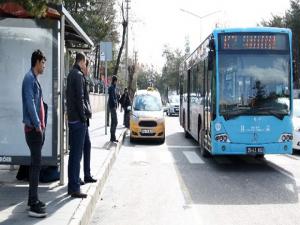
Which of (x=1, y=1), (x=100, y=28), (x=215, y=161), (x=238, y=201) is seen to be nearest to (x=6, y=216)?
(x=1, y=1)

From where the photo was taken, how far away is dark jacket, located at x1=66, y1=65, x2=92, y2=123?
7973mm

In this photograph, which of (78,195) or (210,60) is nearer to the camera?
(78,195)

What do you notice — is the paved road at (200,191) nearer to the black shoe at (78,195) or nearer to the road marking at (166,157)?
the road marking at (166,157)

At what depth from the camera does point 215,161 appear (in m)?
14.5

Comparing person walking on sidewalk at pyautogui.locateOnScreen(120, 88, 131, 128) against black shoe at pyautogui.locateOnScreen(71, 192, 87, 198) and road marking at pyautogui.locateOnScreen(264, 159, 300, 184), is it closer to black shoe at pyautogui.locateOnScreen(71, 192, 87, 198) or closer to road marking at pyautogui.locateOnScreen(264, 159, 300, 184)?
road marking at pyautogui.locateOnScreen(264, 159, 300, 184)

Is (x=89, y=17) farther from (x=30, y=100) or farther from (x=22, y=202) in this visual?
(x=30, y=100)

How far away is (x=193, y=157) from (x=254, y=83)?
12.6 ft

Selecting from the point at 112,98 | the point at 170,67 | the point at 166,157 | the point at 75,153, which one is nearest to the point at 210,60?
the point at 166,157

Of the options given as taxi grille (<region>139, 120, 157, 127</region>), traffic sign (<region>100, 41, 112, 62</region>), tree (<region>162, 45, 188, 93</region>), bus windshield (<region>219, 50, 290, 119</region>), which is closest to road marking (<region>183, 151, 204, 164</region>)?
bus windshield (<region>219, 50, 290, 119</region>)

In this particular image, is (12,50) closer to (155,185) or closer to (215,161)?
(155,185)

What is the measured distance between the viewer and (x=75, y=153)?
805 centimetres

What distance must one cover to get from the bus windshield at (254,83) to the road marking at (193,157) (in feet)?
8.31

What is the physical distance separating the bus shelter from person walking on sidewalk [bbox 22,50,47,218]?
1799 mm

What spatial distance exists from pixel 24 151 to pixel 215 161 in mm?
6955
